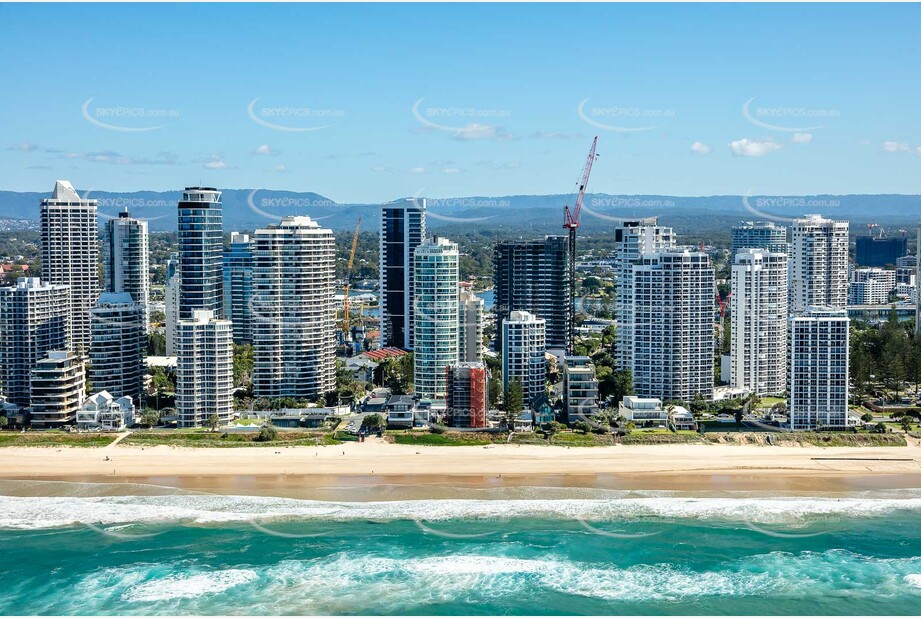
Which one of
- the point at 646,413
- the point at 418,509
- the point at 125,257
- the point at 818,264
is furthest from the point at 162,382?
the point at 818,264

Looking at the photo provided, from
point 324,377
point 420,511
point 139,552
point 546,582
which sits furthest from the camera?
point 324,377

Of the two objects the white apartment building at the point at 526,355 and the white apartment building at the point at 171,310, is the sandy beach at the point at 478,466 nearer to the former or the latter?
the white apartment building at the point at 526,355

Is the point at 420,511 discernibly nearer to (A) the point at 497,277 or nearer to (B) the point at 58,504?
(B) the point at 58,504

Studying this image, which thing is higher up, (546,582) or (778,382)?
(778,382)

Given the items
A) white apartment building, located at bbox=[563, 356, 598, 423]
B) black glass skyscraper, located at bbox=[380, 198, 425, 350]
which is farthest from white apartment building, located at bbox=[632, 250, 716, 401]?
black glass skyscraper, located at bbox=[380, 198, 425, 350]

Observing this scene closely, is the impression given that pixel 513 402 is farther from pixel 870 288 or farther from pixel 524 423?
pixel 870 288

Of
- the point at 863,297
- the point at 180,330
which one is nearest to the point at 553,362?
the point at 180,330
